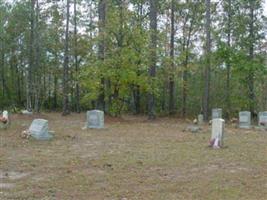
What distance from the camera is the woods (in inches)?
885

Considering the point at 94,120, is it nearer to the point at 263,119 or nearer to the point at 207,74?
the point at 263,119

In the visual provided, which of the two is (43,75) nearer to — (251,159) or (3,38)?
(3,38)

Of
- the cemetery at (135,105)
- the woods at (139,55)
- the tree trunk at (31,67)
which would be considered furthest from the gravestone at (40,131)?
the tree trunk at (31,67)

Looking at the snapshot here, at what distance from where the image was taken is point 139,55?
22.4m

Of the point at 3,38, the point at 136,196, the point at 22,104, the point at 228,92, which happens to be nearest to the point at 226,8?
the point at 228,92

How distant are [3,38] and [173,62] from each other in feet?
56.9

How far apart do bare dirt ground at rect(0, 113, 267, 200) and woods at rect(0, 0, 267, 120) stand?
8703 mm

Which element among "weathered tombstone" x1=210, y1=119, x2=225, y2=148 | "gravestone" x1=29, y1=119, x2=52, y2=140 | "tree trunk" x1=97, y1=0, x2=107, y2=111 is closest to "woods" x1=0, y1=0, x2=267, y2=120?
"tree trunk" x1=97, y1=0, x2=107, y2=111

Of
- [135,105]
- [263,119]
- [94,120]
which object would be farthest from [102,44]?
[135,105]

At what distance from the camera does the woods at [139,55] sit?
2248cm

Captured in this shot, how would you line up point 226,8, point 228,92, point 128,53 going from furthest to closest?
point 228,92, point 226,8, point 128,53

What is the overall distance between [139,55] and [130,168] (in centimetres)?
1371

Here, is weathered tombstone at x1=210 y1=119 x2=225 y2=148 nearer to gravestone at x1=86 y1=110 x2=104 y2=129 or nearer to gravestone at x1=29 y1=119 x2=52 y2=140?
gravestone at x1=29 y1=119 x2=52 y2=140

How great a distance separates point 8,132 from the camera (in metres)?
15.2
